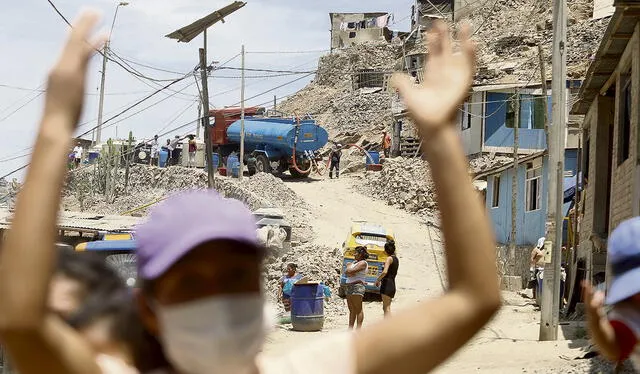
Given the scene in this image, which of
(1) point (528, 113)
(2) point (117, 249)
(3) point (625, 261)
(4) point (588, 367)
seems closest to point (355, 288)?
(2) point (117, 249)

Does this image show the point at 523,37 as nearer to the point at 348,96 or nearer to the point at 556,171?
the point at 348,96

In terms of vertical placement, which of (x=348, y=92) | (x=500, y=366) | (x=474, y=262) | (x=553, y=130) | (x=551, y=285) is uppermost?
(x=348, y=92)

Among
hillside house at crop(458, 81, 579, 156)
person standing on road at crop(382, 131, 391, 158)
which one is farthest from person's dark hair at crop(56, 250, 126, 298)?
person standing on road at crop(382, 131, 391, 158)

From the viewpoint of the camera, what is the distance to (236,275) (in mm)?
1942

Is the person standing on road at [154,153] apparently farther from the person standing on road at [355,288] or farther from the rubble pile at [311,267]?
the person standing on road at [355,288]

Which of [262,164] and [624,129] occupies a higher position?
[262,164]

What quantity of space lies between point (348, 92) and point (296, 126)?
34.2m

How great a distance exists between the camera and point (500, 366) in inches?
537

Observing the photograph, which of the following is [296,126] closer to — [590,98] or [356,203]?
[356,203]

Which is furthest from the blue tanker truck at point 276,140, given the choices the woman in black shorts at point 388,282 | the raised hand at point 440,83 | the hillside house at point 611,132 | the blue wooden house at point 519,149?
the raised hand at point 440,83

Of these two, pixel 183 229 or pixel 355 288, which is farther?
pixel 355 288

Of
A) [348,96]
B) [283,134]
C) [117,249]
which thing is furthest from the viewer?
[348,96]

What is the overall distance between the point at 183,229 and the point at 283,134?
42281 mm

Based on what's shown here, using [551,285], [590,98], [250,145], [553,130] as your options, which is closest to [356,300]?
[551,285]
